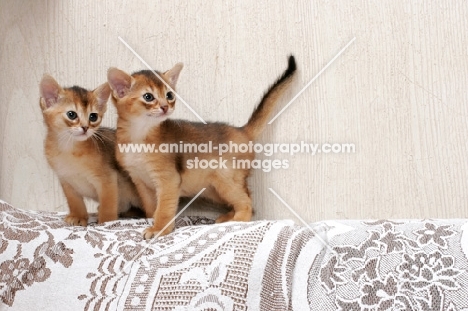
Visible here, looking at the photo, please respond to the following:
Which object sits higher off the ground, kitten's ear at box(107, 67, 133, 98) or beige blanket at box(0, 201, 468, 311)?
kitten's ear at box(107, 67, 133, 98)

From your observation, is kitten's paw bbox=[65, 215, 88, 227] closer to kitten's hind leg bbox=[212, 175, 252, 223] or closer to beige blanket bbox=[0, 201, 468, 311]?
beige blanket bbox=[0, 201, 468, 311]

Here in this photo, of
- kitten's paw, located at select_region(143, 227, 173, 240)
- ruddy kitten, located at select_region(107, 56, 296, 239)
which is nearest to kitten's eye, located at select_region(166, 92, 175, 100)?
ruddy kitten, located at select_region(107, 56, 296, 239)

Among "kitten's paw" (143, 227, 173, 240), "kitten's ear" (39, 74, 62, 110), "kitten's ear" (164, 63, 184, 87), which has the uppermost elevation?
"kitten's ear" (164, 63, 184, 87)

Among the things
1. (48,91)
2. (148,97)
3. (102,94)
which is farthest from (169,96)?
(48,91)

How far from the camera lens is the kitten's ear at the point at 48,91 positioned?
3.49 ft

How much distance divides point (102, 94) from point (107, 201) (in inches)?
9.6

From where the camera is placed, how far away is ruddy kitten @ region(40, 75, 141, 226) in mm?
1065

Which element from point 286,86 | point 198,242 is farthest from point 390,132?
point 198,242

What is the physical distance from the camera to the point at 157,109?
1.04 metres

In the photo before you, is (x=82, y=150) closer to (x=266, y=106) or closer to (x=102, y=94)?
(x=102, y=94)

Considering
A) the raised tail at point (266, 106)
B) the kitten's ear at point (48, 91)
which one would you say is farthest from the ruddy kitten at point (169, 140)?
the kitten's ear at point (48, 91)

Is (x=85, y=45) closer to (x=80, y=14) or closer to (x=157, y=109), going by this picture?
(x=80, y=14)

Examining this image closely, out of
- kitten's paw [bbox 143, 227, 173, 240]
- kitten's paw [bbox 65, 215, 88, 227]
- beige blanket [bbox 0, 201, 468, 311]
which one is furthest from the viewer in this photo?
kitten's paw [bbox 65, 215, 88, 227]

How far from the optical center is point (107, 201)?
Answer: 114 cm
